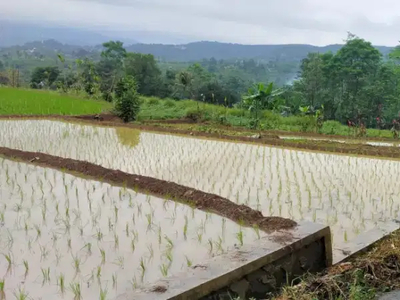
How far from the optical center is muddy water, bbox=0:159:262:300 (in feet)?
9.96

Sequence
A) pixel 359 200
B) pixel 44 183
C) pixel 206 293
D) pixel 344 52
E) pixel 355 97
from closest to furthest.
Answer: pixel 206 293, pixel 359 200, pixel 44 183, pixel 355 97, pixel 344 52

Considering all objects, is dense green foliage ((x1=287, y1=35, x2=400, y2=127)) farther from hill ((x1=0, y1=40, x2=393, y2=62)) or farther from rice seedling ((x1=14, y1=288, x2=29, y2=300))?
hill ((x1=0, y1=40, x2=393, y2=62))

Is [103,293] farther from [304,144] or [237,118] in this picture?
[237,118]

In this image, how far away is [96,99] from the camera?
63.1ft

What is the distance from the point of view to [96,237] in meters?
3.79

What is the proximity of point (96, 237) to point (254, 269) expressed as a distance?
1.49 meters

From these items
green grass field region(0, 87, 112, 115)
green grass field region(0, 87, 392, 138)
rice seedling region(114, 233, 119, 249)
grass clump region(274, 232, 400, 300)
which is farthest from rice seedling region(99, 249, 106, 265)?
green grass field region(0, 87, 112, 115)

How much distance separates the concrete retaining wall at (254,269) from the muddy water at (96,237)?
46cm

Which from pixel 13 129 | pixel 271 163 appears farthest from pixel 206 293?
pixel 13 129

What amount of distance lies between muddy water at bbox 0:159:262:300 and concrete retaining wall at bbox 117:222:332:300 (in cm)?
46


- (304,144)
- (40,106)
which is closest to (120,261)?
(304,144)

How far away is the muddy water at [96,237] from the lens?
3.04 m

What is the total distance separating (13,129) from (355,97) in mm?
23018

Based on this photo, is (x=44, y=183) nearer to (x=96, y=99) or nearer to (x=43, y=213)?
(x=43, y=213)
